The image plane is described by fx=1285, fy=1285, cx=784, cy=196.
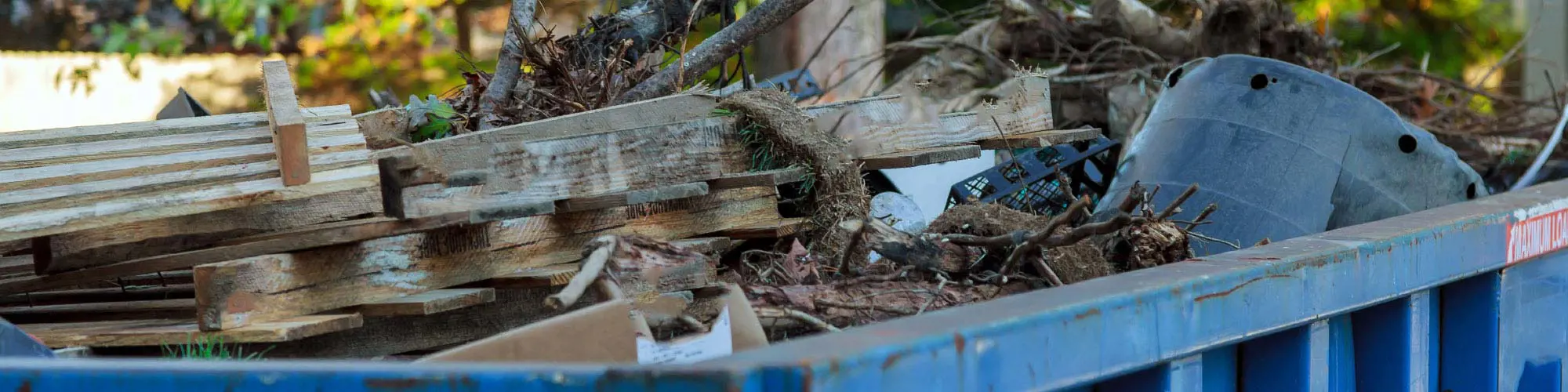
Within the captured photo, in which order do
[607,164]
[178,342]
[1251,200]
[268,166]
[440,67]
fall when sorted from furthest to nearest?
[440,67], [1251,200], [607,164], [268,166], [178,342]

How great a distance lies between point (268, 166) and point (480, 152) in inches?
12.4

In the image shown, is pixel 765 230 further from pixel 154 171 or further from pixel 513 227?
pixel 154 171

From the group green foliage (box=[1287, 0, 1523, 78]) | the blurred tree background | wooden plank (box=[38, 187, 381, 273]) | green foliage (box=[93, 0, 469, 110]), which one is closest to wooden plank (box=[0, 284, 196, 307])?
wooden plank (box=[38, 187, 381, 273])

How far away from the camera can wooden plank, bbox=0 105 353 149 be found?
2098mm

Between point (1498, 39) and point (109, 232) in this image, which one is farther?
point (1498, 39)

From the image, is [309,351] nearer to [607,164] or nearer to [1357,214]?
[607,164]

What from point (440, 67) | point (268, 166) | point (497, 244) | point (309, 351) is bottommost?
point (309, 351)

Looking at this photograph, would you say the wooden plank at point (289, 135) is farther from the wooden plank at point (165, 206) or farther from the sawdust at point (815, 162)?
the sawdust at point (815, 162)

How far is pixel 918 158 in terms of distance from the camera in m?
2.64

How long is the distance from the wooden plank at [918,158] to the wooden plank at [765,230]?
24 centimetres

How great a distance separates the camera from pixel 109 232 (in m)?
1.79

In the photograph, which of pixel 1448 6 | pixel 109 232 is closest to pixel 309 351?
pixel 109 232

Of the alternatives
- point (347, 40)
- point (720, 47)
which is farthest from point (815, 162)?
point (347, 40)

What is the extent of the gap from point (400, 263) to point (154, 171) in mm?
374
